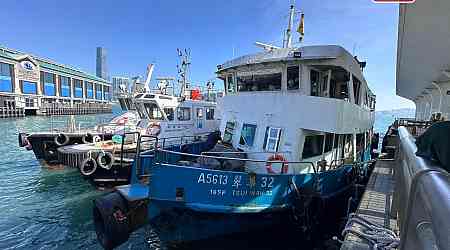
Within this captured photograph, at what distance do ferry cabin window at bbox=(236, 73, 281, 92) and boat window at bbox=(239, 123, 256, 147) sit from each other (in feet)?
4.13

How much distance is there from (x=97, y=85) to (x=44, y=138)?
95.5 m

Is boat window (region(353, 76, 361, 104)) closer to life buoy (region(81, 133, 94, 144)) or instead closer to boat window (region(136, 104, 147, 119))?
boat window (region(136, 104, 147, 119))

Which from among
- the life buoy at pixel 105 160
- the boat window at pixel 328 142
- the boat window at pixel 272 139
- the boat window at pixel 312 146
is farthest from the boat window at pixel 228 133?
the life buoy at pixel 105 160

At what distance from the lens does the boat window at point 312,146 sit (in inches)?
325

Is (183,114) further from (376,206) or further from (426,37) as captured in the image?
(426,37)

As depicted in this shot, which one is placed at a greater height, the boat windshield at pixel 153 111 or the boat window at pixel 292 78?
the boat window at pixel 292 78

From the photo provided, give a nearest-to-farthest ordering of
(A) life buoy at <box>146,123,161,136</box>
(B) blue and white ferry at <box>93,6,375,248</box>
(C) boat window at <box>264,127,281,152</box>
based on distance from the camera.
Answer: (B) blue and white ferry at <box>93,6,375,248</box>, (C) boat window at <box>264,127,281,152</box>, (A) life buoy at <box>146,123,161,136</box>

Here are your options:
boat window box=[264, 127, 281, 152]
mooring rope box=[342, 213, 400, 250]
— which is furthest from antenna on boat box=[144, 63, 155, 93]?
mooring rope box=[342, 213, 400, 250]

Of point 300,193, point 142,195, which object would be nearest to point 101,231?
point 142,195

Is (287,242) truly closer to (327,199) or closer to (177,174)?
(327,199)

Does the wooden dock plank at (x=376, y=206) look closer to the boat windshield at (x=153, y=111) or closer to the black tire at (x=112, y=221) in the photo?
the black tire at (x=112, y=221)

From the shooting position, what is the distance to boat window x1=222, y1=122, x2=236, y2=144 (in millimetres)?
9414

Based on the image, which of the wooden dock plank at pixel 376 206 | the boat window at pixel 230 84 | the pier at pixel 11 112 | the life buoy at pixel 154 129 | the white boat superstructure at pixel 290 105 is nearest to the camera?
the wooden dock plank at pixel 376 206

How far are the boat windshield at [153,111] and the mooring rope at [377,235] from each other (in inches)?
478
